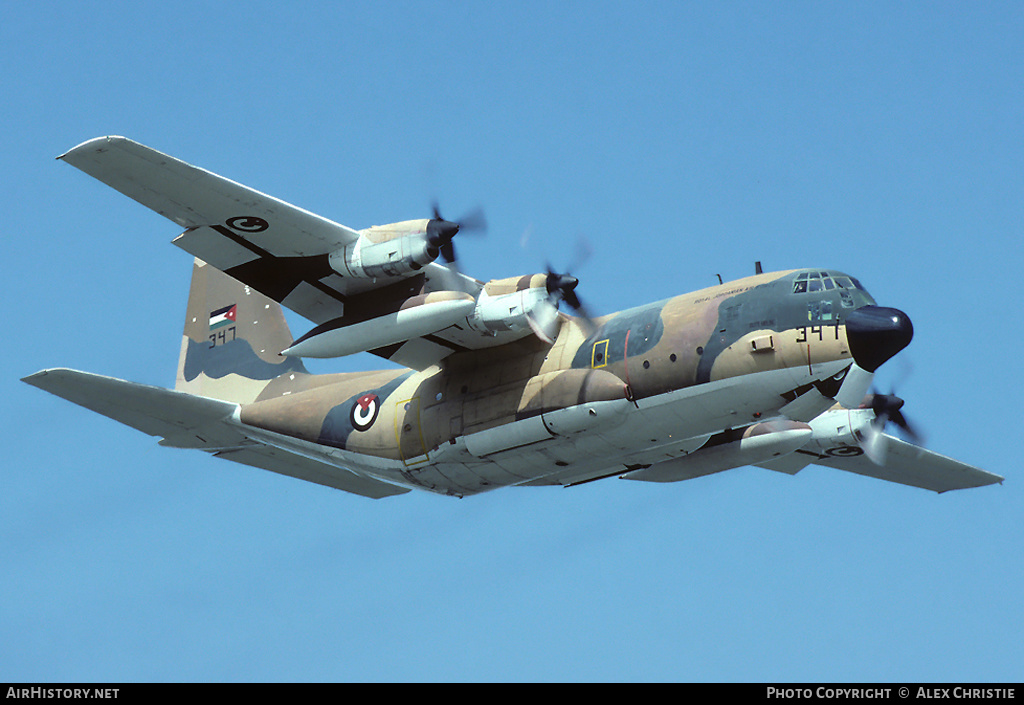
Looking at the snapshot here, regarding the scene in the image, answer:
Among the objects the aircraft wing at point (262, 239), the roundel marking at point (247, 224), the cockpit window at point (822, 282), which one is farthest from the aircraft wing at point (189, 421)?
the cockpit window at point (822, 282)

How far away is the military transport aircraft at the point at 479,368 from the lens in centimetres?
1959

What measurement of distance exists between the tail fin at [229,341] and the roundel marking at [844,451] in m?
10.7

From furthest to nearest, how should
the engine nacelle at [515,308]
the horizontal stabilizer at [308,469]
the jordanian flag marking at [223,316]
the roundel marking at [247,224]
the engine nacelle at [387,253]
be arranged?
the jordanian flag marking at [223,316] < the horizontal stabilizer at [308,469] < the engine nacelle at [515,308] < the roundel marking at [247,224] < the engine nacelle at [387,253]

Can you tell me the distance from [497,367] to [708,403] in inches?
156

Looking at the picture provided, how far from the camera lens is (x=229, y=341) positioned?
27.0 metres

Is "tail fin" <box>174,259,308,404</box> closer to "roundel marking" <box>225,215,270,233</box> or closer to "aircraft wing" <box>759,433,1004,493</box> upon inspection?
"roundel marking" <box>225,215,270,233</box>

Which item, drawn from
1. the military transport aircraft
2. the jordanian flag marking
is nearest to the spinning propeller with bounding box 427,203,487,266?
the military transport aircraft

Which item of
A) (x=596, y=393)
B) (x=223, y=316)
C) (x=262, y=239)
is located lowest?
(x=596, y=393)

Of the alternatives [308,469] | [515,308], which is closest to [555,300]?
[515,308]

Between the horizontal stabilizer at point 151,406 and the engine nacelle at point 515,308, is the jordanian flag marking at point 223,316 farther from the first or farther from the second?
the engine nacelle at point 515,308

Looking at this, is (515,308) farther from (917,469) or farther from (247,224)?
(917,469)

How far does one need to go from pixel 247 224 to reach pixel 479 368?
469cm

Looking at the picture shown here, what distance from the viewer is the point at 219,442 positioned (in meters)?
24.4
